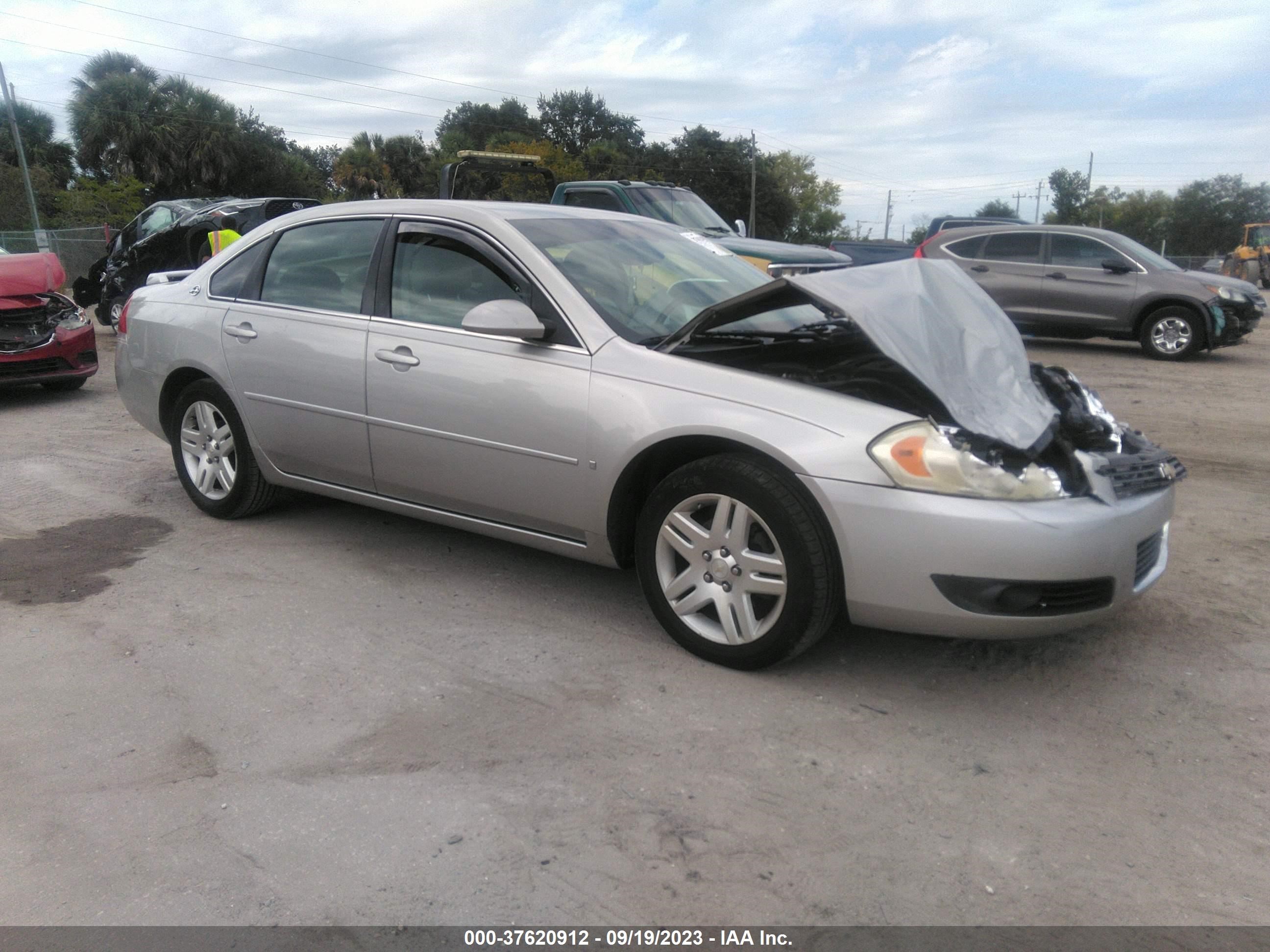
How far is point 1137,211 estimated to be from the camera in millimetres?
76438

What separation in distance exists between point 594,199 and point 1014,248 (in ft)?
17.4

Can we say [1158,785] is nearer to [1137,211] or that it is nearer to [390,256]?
[390,256]

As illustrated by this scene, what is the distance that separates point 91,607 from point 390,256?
194 centimetres

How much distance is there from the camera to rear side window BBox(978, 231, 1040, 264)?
12.9 metres

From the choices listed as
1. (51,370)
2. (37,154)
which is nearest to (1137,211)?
(37,154)

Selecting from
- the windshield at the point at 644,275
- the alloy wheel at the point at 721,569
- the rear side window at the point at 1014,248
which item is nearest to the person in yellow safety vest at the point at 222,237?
the windshield at the point at 644,275

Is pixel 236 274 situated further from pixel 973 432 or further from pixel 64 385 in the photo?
pixel 64 385

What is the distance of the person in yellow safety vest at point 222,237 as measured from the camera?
11.4 m

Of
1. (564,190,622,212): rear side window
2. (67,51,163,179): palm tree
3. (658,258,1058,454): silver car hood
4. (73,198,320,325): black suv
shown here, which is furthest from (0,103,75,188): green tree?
(658,258,1058,454): silver car hood

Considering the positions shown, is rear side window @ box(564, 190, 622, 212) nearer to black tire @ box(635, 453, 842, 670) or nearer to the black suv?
the black suv

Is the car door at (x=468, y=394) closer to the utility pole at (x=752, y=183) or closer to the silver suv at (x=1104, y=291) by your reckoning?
→ the silver suv at (x=1104, y=291)

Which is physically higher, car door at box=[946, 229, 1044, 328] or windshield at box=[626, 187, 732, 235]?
windshield at box=[626, 187, 732, 235]

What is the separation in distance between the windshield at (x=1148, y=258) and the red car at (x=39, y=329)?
11.3 m

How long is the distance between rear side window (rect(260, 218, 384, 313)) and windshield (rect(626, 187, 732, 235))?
756 centimetres
